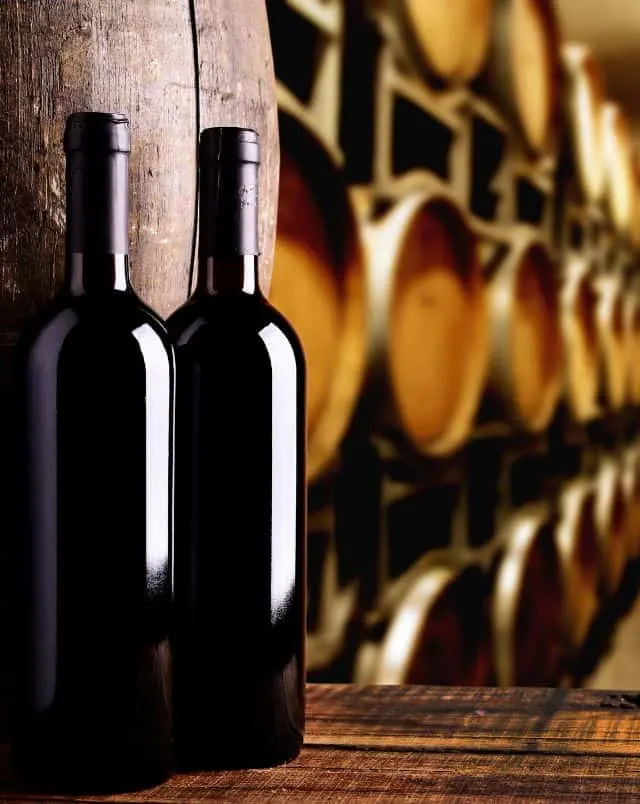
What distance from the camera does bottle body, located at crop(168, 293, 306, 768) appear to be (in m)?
0.66

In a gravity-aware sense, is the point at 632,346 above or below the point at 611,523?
above

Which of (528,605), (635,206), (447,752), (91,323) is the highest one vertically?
(635,206)

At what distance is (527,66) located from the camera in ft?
8.29

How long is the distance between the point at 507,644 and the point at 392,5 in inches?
47.5

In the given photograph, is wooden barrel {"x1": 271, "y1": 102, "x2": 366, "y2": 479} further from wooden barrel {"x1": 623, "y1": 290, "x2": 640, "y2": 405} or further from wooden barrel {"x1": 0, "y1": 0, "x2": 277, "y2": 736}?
wooden barrel {"x1": 623, "y1": 290, "x2": 640, "y2": 405}

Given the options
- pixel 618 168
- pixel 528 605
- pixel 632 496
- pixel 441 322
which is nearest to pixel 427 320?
pixel 441 322

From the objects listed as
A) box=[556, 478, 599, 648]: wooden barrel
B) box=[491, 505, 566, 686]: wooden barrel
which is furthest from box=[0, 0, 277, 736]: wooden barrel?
box=[556, 478, 599, 648]: wooden barrel

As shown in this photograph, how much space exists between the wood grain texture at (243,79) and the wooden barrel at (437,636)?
1.03 metres

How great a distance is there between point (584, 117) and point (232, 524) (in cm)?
274

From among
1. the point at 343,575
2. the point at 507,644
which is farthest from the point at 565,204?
the point at 343,575

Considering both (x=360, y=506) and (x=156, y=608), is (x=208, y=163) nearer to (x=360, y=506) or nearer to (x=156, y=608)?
(x=156, y=608)

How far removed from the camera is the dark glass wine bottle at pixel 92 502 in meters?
0.61

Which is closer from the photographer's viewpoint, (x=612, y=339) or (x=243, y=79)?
(x=243, y=79)

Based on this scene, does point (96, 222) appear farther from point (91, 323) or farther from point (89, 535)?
point (89, 535)
